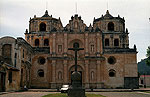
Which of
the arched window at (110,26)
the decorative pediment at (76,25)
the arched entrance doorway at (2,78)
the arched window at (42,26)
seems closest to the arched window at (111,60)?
the arched window at (110,26)

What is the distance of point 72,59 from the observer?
1587 inches

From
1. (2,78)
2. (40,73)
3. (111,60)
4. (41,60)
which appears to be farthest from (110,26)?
(2,78)

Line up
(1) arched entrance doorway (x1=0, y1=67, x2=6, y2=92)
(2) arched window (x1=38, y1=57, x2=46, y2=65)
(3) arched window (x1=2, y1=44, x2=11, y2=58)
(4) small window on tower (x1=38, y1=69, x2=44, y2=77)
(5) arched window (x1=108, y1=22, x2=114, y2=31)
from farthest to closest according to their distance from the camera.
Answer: (5) arched window (x1=108, y1=22, x2=114, y2=31), (2) arched window (x1=38, y1=57, x2=46, y2=65), (4) small window on tower (x1=38, y1=69, x2=44, y2=77), (3) arched window (x1=2, y1=44, x2=11, y2=58), (1) arched entrance doorway (x1=0, y1=67, x2=6, y2=92)

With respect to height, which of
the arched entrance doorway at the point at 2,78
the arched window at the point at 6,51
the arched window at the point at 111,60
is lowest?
the arched entrance doorway at the point at 2,78

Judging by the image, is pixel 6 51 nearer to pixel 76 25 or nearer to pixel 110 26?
pixel 76 25

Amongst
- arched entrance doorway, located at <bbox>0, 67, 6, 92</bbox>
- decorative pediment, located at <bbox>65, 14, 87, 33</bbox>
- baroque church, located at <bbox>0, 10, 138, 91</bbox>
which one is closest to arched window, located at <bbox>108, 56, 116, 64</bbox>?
baroque church, located at <bbox>0, 10, 138, 91</bbox>

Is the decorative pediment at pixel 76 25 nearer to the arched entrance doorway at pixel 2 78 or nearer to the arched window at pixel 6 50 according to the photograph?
the arched window at pixel 6 50

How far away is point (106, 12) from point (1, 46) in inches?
949

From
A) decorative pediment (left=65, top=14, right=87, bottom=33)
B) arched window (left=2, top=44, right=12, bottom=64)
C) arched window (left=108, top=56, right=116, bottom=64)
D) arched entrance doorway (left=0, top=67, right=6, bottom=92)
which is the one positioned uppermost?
decorative pediment (left=65, top=14, right=87, bottom=33)

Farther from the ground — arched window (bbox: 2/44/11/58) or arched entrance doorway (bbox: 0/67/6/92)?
arched window (bbox: 2/44/11/58)

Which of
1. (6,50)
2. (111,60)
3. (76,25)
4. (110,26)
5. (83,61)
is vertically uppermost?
(110,26)

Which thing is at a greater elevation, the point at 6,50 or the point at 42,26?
the point at 42,26

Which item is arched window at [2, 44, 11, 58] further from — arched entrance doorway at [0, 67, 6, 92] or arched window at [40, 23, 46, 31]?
arched window at [40, 23, 46, 31]

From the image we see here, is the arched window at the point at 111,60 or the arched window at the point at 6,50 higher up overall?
the arched window at the point at 6,50
